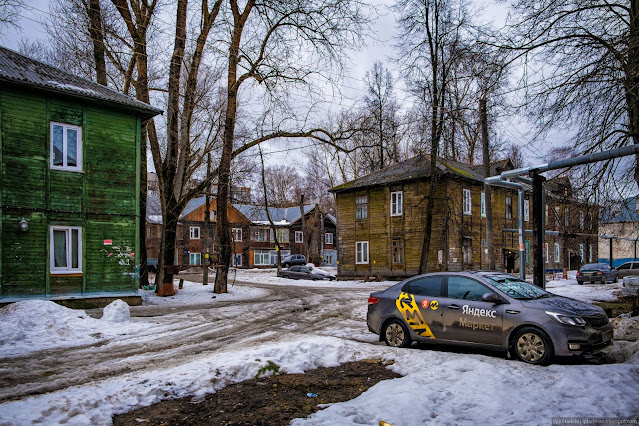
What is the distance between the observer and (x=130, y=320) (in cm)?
1284

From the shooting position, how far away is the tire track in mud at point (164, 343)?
719 cm

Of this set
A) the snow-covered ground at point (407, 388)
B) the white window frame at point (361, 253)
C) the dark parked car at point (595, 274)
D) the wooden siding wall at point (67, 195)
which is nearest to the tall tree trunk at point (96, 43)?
the wooden siding wall at point (67, 195)

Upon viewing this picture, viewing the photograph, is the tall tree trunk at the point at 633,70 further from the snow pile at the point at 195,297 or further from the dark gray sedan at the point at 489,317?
the snow pile at the point at 195,297

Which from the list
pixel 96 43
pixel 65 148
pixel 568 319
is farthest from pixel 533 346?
pixel 96 43

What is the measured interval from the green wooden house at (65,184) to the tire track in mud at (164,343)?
291cm

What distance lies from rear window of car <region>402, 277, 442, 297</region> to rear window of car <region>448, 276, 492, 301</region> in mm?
236

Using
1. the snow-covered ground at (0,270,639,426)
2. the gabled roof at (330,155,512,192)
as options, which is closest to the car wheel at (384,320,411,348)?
the snow-covered ground at (0,270,639,426)

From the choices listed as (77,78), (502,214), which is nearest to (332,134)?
(77,78)

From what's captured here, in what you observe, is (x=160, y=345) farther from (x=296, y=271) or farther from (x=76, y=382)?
(x=296, y=271)

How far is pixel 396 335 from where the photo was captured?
8984 millimetres

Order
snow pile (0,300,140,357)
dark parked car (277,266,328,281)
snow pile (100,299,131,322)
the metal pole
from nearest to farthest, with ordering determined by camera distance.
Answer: snow pile (0,300,140,357), the metal pole, snow pile (100,299,131,322), dark parked car (277,266,328,281)

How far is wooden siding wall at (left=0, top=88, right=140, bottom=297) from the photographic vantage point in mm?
14906

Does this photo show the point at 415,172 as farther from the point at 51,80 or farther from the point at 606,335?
the point at 606,335

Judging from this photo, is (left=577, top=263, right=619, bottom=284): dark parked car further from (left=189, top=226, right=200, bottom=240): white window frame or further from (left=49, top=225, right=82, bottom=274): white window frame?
(left=189, top=226, right=200, bottom=240): white window frame
